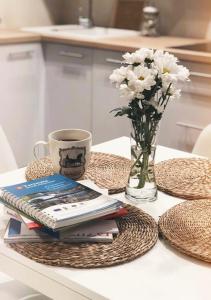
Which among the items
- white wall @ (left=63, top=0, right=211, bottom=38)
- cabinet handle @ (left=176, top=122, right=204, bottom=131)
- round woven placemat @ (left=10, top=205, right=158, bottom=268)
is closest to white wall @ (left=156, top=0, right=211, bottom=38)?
white wall @ (left=63, top=0, right=211, bottom=38)

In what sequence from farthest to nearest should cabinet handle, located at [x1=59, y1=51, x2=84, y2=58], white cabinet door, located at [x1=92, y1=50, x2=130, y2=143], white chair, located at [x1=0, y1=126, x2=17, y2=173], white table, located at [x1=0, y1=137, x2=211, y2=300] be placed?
cabinet handle, located at [x1=59, y1=51, x2=84, y2=58]
white cabinet door, located at [x1=92, y1=50, x2=130, y2=143]
white chair, located at [x1=0, y1=126, x2=17, y2=173]
white table, located at [x1=0, y1=137, x2=211, y2=300]

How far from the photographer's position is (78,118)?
3023 millimetres

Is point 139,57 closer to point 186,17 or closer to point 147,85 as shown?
point 147,85

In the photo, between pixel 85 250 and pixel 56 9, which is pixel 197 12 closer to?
pixel 56 9

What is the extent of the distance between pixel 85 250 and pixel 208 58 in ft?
5.30

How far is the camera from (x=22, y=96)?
303 cm

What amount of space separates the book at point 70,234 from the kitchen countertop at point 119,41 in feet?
5.12

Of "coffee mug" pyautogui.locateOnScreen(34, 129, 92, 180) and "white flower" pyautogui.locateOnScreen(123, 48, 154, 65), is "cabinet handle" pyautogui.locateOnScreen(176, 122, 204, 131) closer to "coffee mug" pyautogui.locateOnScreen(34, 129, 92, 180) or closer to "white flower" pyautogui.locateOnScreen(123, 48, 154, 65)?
"coffee mug" pyautogui.locateOnScreen(34, 129, 92, 180)

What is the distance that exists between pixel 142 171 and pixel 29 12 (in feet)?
8.60

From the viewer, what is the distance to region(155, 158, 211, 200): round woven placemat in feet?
4.03

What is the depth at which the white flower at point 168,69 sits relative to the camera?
40.2 inches

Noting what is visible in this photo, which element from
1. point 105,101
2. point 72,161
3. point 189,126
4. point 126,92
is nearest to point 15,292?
point 72,161

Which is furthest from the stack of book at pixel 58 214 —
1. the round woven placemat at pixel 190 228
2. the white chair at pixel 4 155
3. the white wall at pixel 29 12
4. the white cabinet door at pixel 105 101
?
the white wall at pixel 29 12

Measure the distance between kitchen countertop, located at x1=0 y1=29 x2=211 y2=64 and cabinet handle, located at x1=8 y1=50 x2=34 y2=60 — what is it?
0.06m
